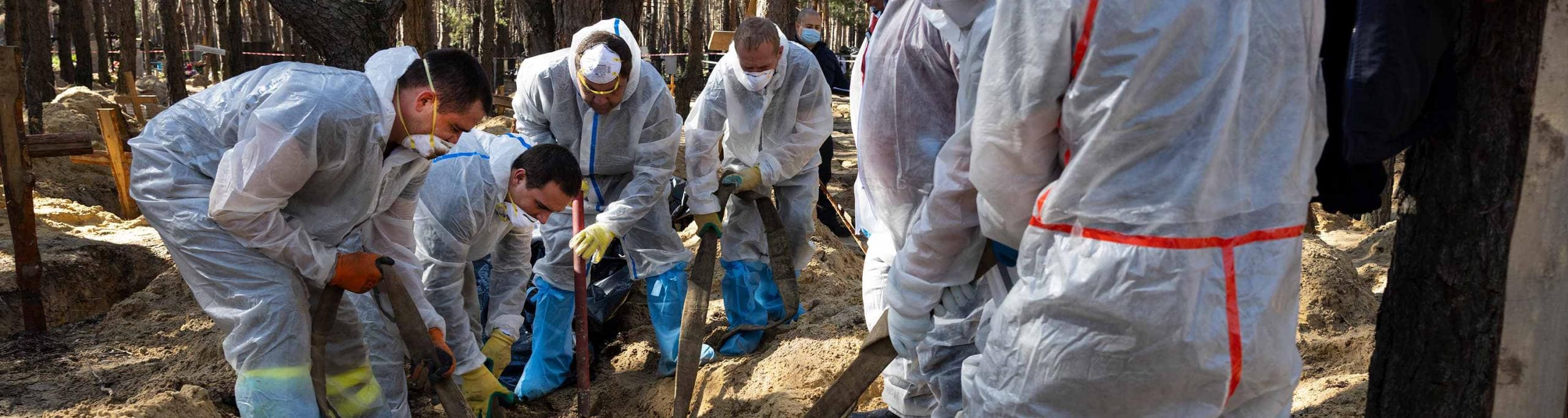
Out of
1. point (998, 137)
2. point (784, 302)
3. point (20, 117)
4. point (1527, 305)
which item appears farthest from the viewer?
point (20, 117)

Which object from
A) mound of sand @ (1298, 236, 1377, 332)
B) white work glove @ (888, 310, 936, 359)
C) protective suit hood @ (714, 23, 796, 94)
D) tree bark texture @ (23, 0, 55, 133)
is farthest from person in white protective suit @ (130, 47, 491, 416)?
tree bark texture @ (23, 0, 55, 133)

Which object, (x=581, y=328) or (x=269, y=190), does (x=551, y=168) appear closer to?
(x=581, y=328)

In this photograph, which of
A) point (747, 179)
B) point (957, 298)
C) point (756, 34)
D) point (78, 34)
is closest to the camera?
point (957, 298)

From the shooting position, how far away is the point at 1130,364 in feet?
6.27

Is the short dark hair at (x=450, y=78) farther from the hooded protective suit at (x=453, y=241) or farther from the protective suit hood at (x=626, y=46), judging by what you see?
the protective suit hood at (x=626, y=46)

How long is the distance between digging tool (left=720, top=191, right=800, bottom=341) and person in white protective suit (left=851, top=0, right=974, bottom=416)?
2.49 metres

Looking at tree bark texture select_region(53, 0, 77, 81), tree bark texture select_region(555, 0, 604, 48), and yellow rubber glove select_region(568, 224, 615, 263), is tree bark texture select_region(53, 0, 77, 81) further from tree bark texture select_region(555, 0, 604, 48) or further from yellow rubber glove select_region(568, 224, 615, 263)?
yellow rubber glove select_region(568, 224, 615, 263)

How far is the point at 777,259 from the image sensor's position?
5.34 meters

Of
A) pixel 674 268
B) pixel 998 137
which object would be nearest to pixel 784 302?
pixel 674 268

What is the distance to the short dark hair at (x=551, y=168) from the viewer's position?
398cm

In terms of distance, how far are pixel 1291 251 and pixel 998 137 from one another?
52 cm

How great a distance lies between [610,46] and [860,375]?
2.32 meters

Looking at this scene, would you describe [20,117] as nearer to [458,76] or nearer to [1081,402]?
[458,76]

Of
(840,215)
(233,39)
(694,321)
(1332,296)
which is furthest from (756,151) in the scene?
(233,39)
